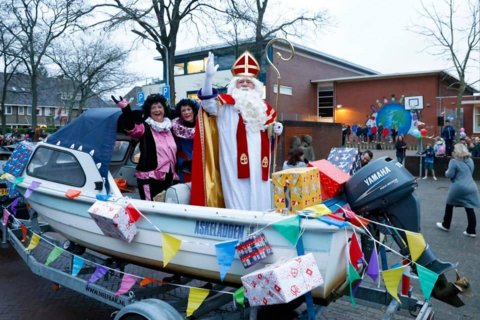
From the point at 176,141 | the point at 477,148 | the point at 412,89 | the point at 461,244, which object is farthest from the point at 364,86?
the point at 176,141

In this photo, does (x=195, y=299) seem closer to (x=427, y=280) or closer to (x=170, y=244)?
(x=170, y=244)

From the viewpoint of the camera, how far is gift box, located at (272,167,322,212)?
115 inches

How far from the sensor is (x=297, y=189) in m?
2.93

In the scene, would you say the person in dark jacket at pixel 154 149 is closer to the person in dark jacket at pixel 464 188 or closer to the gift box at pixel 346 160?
the gift box at pixel 346 160

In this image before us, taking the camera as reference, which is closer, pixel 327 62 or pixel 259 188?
pixel 259 188

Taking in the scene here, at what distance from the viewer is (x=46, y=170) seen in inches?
175

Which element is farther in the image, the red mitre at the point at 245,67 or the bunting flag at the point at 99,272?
the red mitre at the point at 245,67

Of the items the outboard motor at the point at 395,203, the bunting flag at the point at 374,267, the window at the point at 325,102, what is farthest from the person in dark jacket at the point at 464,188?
the window at the point at 325,102

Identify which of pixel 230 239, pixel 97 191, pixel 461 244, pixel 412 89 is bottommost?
pixel 461 244

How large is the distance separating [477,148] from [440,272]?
15740 millimetres

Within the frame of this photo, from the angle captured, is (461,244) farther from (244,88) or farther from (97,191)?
(97,191)

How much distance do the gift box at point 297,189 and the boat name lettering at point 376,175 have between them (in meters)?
0.36

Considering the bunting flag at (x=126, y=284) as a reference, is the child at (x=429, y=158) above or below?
above

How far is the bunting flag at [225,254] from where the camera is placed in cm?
288
